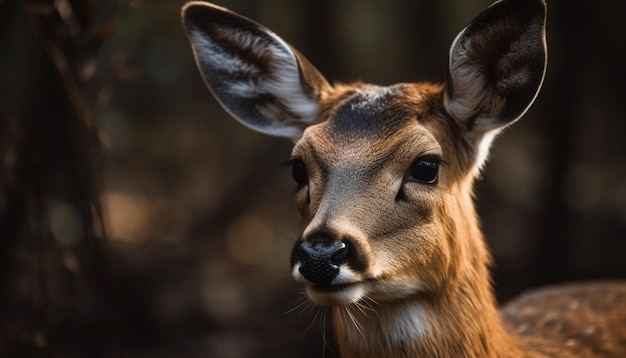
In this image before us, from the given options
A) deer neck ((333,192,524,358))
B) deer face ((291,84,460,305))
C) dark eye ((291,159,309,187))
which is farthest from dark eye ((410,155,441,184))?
dark eye ((291,159,309,187))

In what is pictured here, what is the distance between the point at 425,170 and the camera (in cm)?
432

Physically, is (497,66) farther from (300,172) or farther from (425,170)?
(300,172)

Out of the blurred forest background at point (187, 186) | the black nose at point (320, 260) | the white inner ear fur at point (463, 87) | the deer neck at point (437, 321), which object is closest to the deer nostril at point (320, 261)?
the black nose at point (320, 260)

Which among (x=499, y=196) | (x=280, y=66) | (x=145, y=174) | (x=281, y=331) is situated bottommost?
(x=145, y=174)

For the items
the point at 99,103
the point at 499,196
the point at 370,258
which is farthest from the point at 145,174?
the point at 370,258

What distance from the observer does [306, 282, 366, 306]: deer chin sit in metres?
3.86

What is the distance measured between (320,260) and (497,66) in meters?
1.40

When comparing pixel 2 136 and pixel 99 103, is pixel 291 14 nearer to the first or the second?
pixel 2 136

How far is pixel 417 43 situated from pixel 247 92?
1069cm

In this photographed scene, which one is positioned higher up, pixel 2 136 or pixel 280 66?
pixel 280 66

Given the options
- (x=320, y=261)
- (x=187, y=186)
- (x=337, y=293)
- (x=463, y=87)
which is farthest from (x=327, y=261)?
(x=187, y=186)

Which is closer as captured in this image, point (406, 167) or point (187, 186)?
point (406, 167)

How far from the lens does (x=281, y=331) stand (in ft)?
28.8

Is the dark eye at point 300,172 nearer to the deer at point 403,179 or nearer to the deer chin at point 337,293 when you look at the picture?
the deer at point 403,179
